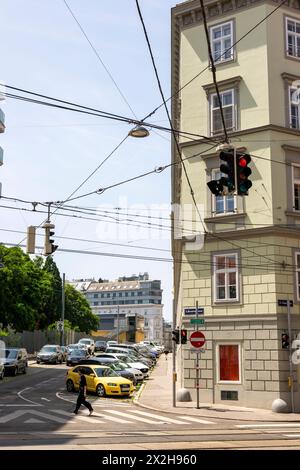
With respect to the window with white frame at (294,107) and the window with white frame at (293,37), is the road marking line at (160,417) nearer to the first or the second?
the window with white frame at (294,107)

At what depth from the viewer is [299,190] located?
88.9 ft

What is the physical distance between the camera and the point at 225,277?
26953 mm

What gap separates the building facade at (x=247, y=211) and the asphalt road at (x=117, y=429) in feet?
13.9

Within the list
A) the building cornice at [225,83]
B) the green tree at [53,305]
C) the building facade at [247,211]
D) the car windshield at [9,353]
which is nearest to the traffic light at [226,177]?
the building facade at [247,211]

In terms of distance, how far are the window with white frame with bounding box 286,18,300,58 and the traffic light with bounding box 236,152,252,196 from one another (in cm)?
1616

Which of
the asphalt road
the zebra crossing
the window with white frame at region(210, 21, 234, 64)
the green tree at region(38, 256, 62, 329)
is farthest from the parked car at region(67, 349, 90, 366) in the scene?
the green tree at region(38, 256, 62, 329)

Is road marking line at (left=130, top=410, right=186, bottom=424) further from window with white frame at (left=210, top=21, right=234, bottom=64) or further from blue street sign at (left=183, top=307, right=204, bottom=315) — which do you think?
window with white frame at (left=210, top=21, right=234, bottom=64)

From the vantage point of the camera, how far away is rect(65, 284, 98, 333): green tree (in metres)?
102

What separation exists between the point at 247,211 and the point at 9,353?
2205 centimetres

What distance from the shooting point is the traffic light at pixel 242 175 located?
13586 millimetres

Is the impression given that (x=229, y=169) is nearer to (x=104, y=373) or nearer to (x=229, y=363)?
(x=229, y=363)

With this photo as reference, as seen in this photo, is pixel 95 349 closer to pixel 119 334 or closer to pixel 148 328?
pixel 119 334
